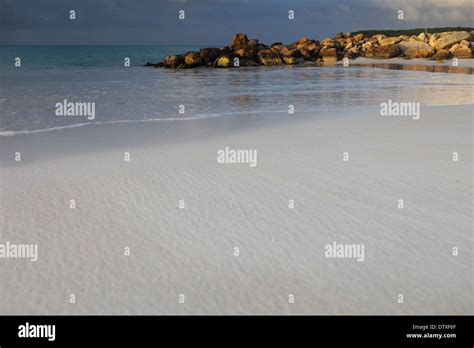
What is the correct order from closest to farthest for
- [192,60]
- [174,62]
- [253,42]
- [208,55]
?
[192,60]
[174,62]
[208,55]
[253,42]

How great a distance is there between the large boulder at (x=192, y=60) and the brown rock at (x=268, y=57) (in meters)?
7.79

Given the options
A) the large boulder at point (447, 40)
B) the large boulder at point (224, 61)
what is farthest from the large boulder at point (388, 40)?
the large boulder at point (224, 61)

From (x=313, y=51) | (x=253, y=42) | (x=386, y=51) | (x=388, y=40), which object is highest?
(x=388, y=40)

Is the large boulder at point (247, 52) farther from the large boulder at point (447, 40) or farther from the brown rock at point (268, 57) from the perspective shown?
the large boulder at point (447, 40)

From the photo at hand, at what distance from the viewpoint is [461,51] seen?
53.6 meters

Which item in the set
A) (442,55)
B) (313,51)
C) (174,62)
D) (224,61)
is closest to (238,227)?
(224,61)

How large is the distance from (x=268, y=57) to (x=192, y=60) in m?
9.56

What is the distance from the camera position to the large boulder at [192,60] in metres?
46.3

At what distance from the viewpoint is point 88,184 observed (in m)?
6.82

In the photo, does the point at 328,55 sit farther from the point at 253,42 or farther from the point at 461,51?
the point at 461,51

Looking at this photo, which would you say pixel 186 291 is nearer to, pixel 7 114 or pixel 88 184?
pixel 88 184

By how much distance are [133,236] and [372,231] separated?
2790mm
